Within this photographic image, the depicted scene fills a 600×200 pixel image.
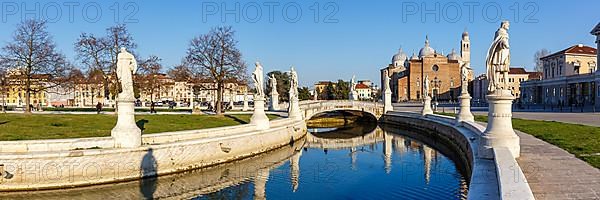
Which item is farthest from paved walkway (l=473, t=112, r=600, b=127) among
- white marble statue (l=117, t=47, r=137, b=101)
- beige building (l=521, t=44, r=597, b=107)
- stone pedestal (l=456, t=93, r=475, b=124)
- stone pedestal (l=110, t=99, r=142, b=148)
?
beige building (l=521, t=44, r=597, b=107)

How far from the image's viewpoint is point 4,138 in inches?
602

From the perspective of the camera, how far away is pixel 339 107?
44.8 meters

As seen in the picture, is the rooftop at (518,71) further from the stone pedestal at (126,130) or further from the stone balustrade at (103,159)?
the stone pedestal at (126,130)

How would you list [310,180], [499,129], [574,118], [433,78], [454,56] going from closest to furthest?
[499,129] < [310,180] < [574,118] < [433,78] < [454,56]

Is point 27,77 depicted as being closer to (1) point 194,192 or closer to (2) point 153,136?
(2) point 153,136

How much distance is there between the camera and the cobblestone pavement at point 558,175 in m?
6.36

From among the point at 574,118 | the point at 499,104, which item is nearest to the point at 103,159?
the point at 499,104

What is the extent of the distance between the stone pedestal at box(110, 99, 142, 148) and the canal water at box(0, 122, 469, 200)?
1.34 metres

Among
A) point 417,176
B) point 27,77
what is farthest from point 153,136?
point 27,77

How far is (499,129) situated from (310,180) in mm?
7303

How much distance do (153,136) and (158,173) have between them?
1.40 metres

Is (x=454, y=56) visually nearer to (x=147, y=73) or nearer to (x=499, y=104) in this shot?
(x=147, y=73)

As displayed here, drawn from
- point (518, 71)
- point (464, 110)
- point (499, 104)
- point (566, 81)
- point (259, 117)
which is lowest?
point (259, 117)

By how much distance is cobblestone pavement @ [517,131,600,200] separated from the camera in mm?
6355
